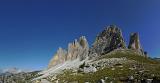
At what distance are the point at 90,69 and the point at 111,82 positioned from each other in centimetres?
7291

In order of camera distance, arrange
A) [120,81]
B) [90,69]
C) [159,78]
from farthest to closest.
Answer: [90,69] → [120,81] → [159,78]

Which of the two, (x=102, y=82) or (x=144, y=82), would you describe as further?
(x=102, y=82)

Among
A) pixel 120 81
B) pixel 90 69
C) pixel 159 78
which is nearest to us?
pixel 159 78

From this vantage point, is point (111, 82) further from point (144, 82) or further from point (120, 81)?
point (144, 82)

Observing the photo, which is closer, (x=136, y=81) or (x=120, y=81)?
(x=136, y=81)

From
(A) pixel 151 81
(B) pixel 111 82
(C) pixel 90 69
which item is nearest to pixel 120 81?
(B) pixel 111 82

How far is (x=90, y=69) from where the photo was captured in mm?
124438

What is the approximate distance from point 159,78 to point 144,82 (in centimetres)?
328

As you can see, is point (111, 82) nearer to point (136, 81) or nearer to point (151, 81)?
point (136, 81)

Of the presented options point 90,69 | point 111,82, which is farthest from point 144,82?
point 90,69

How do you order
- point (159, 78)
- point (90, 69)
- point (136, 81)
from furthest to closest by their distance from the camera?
1. point (90, 69)
2. point (136, 81)
3. point (159, 78)

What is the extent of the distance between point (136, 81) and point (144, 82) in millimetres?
2738

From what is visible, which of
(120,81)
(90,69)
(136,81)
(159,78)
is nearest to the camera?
(159,78)

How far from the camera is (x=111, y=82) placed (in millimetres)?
51750
